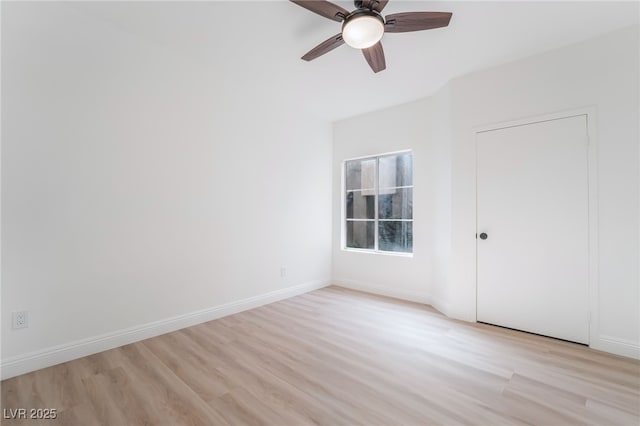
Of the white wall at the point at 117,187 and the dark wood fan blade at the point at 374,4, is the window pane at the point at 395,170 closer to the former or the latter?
the white wall at the point at 117,187

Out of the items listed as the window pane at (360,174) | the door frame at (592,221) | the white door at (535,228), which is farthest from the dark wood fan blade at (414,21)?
the window pane at (360,174)

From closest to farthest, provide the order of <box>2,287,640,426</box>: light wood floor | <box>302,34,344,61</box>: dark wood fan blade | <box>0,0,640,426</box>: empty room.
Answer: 1. <box>2,287,640,426</box>: light wood floor
2. <box>0,0,640,426</box>: empty room
3. <box>302,34,344,61</box>: dark wood fan blade

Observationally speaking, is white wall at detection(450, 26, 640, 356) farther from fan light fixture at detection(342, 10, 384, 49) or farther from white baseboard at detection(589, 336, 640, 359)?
fan light fixture at detection(342, 10, 384, 49)

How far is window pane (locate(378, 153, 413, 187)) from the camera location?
3955mm

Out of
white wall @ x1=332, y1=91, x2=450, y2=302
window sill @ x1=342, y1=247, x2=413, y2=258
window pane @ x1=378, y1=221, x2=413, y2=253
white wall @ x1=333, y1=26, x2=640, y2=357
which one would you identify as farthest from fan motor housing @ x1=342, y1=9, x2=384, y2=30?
window sill @ x1=342, y1=247, x2=413, y2=258

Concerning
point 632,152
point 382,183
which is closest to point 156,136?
point 382,183

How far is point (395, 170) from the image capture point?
410 centimetres

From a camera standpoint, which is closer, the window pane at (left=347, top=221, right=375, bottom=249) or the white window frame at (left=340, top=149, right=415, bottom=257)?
the white window frame at (left=340, top=149, right=415, bottom=257)

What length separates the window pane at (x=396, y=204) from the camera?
3955 millimetres

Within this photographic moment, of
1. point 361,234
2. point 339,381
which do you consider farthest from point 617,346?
point 361,234

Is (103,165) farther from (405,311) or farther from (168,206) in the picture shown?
(405,311)

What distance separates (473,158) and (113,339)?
3936 mm

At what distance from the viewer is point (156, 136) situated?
8.79 feet

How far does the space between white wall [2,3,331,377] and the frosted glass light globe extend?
1715 millimetres
